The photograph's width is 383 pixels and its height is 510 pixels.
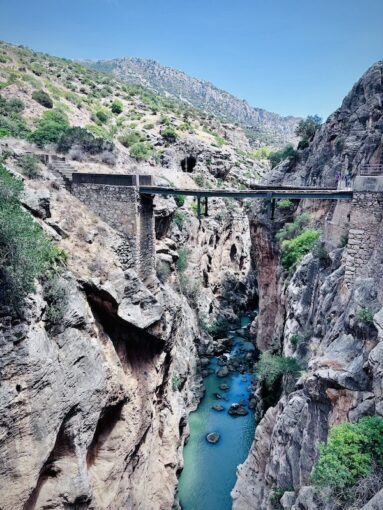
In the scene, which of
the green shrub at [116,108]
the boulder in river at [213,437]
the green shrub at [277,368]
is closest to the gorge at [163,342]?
the green shrub at [277,368]

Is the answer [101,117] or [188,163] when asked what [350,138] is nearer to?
[188,163]

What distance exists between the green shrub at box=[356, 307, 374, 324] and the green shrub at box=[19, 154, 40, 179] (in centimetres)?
1380

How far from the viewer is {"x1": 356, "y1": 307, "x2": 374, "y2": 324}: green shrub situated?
942cm

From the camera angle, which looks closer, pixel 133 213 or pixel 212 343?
pixel 133 213

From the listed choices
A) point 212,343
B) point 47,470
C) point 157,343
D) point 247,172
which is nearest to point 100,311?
point 157,343

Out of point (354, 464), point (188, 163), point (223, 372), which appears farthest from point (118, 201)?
point (188, 163)

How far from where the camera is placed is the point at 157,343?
15.2m

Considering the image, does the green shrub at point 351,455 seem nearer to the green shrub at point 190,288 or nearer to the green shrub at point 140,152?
the green shrub at point 190,288

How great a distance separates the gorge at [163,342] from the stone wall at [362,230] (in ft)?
0.16

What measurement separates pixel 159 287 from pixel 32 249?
8885mm

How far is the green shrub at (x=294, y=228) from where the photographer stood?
73.8 feet

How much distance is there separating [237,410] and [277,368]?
8.73 m

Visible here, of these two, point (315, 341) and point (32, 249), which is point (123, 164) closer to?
point (32, 249)

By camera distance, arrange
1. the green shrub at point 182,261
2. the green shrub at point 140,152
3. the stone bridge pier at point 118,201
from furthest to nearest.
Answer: the green shrub at point 140,152 → the green shrub at point 182,261 → the stone bridge pier at point 118,201
